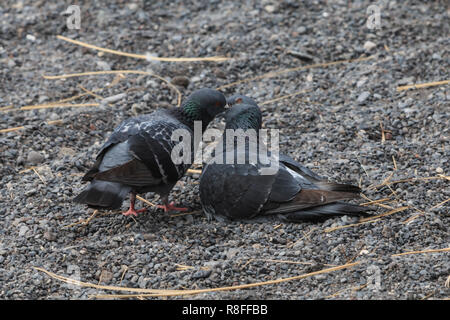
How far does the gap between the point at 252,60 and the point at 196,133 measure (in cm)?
166

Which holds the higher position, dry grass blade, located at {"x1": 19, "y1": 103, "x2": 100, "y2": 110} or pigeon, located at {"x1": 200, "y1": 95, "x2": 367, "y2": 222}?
pigeon, located at {"x1": 200, "y1": 95, "x2": 367, "y2": 222}

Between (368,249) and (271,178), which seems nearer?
(368,249)

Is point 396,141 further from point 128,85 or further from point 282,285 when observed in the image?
point 128,85

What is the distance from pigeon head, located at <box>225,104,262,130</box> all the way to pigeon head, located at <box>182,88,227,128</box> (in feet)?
0.38

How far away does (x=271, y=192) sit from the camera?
461 centimetres

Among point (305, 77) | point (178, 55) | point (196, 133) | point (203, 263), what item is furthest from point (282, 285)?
point (178, 55)

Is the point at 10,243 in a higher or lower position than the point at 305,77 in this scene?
lower

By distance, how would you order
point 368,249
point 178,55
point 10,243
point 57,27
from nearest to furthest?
point 368,249
point 10,243
point 178,55
point 57,27

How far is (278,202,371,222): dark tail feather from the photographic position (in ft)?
14.8

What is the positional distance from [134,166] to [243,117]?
1025 millimetres

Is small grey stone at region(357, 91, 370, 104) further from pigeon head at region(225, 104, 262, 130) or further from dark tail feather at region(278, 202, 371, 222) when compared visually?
dark tail feather at region(278, 202, 371, 222)

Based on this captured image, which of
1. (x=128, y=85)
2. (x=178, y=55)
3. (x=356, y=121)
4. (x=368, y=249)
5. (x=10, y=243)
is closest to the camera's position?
(x=368, y=249)

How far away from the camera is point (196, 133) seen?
206 inches

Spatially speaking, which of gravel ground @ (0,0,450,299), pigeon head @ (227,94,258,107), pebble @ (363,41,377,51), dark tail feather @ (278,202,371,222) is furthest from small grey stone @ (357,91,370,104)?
dark tail feather @ (278,202,371,222)
